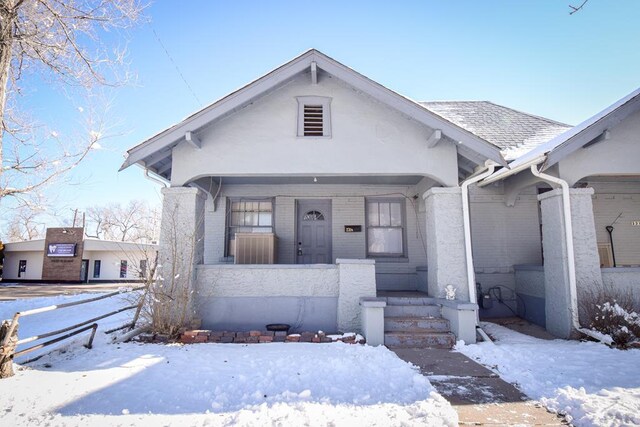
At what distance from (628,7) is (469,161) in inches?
148

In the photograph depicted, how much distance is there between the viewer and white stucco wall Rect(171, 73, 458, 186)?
695 cm

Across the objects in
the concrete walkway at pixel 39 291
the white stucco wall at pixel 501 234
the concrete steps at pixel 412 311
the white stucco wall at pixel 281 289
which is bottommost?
the concrete walkway at pixel 39 291

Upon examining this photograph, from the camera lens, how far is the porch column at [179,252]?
6341 mm

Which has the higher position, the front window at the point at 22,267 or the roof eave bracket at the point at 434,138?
the roof eave bracket at the point at 434,138

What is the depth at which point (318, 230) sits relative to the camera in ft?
30.9

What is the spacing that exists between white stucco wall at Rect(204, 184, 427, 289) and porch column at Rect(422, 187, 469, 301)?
2082 mm

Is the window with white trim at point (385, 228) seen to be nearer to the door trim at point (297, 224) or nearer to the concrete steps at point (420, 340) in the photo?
the door trim at point (297, 224)

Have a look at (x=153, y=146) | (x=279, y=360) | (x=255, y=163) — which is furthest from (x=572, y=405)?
(x=153, y=146)

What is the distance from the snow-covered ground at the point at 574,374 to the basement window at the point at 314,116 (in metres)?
4.73

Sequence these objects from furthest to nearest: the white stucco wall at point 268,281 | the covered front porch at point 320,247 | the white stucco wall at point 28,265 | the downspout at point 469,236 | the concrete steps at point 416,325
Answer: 1. the white stucco wall at point 28,265
2. the white stucco wall at point 268,281
3. the covered front porch at point 320,247
4. the downspout at point 469,236
5. the concrete steps at point 416,325

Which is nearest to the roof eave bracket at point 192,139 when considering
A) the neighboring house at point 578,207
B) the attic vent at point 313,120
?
the attic vent at point 313,120

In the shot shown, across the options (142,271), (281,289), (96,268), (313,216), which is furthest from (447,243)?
(96,268)

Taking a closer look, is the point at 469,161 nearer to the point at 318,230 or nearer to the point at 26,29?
the point at 318,230

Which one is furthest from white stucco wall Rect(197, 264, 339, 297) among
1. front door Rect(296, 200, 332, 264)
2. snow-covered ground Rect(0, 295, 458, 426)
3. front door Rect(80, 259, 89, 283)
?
front door Rect(80, 259, 89, 283)
